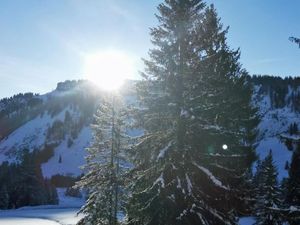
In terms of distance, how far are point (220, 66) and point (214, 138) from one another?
563 cm

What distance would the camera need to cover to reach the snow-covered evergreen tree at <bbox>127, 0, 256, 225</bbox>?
17.9 meters

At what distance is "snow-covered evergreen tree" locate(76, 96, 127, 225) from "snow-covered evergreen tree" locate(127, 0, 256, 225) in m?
7.67

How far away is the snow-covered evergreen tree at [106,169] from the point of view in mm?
27453

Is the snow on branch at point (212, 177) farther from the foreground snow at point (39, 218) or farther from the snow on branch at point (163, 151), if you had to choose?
the foreground snow at point (39, 218)

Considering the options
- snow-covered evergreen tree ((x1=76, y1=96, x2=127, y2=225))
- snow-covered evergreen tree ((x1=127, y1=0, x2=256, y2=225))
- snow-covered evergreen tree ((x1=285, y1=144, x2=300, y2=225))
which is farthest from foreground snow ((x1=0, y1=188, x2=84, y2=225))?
snow-covered evergreen tree ((x1=127, y1=0, x2=256, y2=225))

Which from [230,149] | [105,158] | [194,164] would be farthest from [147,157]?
[105,158]

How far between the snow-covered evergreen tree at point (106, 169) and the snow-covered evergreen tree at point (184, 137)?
7674 millimetres

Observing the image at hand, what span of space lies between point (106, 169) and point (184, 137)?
10.5m

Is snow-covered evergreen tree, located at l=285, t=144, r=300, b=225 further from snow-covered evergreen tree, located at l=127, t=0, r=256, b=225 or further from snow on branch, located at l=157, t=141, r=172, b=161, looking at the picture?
snow on branch, located at l=157, t=141, r=172, b=161

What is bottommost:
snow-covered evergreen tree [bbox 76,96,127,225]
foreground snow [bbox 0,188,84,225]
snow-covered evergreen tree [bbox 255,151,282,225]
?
foreground snow [bbox 0,188,84,225]

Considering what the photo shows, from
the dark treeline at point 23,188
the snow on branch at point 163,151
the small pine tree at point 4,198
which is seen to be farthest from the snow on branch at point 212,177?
the small pine tree at point 4,198

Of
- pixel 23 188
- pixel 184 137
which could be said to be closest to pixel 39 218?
pixel 23 188

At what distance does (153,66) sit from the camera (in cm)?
1931

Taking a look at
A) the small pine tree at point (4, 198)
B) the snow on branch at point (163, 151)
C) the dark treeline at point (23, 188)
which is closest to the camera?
the snow on branch at point (163, 151)
